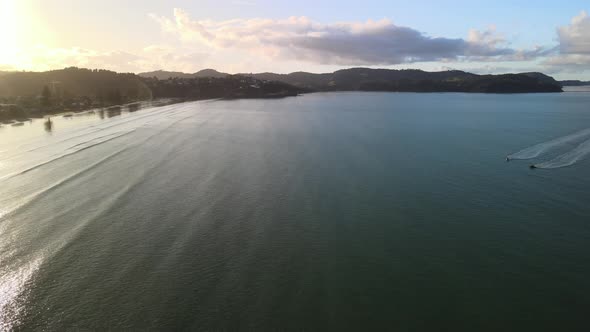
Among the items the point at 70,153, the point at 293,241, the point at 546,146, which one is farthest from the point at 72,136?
the point at 546,146

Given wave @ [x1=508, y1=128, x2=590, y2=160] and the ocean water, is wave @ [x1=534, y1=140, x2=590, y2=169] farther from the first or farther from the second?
wave @ [x1=508, y1=128, x2=590, y2=160]

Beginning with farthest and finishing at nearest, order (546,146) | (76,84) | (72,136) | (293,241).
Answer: (76,84) → (72,136) → (546,146) → (293,241)

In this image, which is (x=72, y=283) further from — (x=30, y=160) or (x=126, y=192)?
(x=30, y=160)

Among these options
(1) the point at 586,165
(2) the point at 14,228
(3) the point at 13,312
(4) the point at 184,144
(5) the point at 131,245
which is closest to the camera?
(3) the point at 13,312

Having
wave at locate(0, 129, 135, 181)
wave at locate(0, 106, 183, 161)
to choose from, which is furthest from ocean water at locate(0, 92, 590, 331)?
wave at locate(0, 106, 183, 161)

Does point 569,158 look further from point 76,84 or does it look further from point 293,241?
point 76,84

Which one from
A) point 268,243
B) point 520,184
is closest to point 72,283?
point 268,243

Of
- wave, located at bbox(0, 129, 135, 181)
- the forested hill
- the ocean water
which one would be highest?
the forested hill
